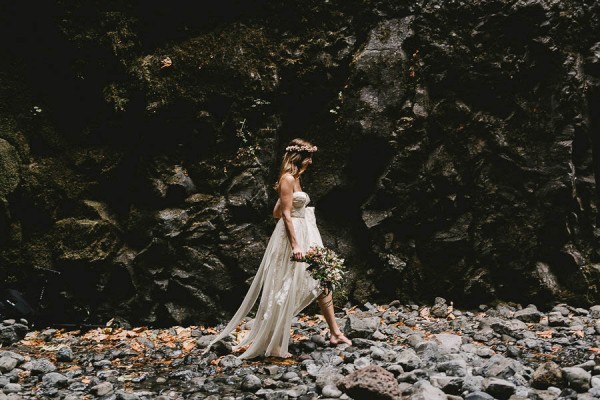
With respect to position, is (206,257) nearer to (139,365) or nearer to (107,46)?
(139,365)

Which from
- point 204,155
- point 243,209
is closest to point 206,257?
point 243,209

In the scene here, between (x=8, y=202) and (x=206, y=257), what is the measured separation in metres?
3.51

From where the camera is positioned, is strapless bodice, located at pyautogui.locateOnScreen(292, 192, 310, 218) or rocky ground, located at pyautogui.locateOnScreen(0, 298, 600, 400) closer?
rocky ground, located at pyautogui.locateOnScreen(0, 298, 600, 400)

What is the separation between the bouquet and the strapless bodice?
2.05 ft

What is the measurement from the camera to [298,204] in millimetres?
6559

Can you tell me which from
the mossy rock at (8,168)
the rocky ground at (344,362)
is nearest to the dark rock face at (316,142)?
the mossy rock at (8,168)

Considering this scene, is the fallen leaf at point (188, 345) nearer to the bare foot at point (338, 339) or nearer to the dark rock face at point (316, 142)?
the dark rock face at point (316, 142)

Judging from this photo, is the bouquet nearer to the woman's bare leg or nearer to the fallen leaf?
the woman's bare leg

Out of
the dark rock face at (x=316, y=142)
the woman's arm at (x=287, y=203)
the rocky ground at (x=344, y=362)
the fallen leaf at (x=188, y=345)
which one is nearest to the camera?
the rocky ground at (x=344, y=362)

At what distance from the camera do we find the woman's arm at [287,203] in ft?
20.7

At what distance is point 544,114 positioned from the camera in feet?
29.3

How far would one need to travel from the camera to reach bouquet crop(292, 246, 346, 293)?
608 centimetres

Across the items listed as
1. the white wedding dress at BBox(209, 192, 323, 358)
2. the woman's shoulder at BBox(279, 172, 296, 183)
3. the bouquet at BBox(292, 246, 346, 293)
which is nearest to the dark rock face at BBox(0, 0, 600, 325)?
the white wedding dress at BBox(209, 192, 323, 358)

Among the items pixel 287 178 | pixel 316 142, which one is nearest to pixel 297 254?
pixel 287 178
